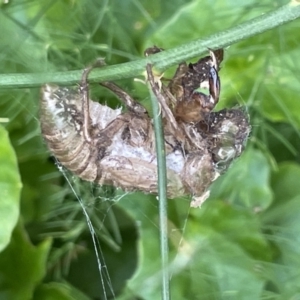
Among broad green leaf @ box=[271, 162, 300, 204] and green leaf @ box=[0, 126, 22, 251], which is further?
broad green leaf @ box=[271, 162, 300, 204]

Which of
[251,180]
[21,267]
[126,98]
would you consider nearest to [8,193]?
[21,267]

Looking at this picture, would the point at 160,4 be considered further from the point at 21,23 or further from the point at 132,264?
the point at 132,264

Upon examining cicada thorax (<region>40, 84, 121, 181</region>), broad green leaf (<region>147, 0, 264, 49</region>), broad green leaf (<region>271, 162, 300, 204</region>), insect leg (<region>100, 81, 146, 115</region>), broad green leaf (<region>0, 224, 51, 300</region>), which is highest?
broad green leaf (<region>147, 0, 264, 49</region>)

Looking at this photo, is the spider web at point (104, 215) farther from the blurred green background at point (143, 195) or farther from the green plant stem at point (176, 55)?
the green plant stem at point (176, 55)

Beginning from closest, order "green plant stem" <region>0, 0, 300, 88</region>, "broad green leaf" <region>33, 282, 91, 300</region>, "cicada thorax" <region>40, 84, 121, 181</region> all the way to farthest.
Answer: "green plant stem" <region>0, 0, 300, 88</region> → "cicada thorax" <region>40, 84, 121, 181</region> → "broad green leaf" <region>33, 282, 91, 300</region>

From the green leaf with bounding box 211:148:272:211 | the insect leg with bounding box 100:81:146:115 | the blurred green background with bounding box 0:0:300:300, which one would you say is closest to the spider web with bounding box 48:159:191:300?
the blurred green background with bounding box 0:0:300:300

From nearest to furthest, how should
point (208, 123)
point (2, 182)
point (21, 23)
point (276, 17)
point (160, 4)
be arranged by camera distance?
point (276, 17) → point (208, 123) → point (2, 182) → point (21, 23) → point (160, 4)

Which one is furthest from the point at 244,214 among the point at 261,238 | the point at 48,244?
the point at 48,244

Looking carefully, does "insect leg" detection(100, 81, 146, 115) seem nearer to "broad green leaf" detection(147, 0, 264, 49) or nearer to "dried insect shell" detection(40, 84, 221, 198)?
"dried insect shell" detection(40, 84, 221, 198)
